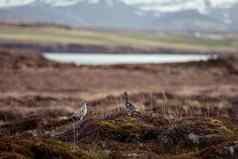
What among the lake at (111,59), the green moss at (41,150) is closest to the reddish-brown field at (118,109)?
the green moss at (41,150)

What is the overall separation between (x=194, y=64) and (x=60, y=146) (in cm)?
5990

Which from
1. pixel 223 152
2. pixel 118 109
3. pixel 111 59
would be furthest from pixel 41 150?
pixel 111 59

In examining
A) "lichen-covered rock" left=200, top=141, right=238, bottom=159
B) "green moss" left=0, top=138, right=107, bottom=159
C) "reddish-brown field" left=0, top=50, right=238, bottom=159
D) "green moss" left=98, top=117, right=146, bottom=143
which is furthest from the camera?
"green moss" left=98, top=117, right=146, bottom=143

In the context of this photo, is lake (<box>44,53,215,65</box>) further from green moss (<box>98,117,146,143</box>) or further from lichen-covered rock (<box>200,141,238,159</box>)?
lichen-covered rock (<box>200,141,238,159</box>)

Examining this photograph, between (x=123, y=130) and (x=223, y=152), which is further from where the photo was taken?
(x=123, y=130)

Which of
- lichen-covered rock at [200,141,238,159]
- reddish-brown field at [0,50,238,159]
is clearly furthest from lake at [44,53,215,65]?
lichen-covered rock at [200,141,238,159]

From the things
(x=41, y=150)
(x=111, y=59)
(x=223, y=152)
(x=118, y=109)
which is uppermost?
(x=41, y=150)

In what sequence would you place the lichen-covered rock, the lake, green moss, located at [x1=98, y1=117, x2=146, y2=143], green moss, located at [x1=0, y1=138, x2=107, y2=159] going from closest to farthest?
green moss, located at [x1=0, y1=138, x2=107, y2=159], the lichen-covered rock, green moss, located at [x1=98, y1=117, x2=146, y2=143], the lake

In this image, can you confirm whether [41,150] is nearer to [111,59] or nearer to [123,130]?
[123,130]

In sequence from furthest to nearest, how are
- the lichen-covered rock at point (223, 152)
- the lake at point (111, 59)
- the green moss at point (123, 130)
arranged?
the lake at point (111, 59) < the green moss at point (123, 130) < the lichen-covered rock at point (223, 152)

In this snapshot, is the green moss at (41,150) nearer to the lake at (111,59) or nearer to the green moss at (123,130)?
the green moss at (123,130)

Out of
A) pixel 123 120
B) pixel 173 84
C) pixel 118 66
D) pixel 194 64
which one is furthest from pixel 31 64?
pixel 123 120

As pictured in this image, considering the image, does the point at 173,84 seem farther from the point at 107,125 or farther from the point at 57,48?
the point at 57,48

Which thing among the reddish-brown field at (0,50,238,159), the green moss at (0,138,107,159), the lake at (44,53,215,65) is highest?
the green moss at (0,138,107,159)
